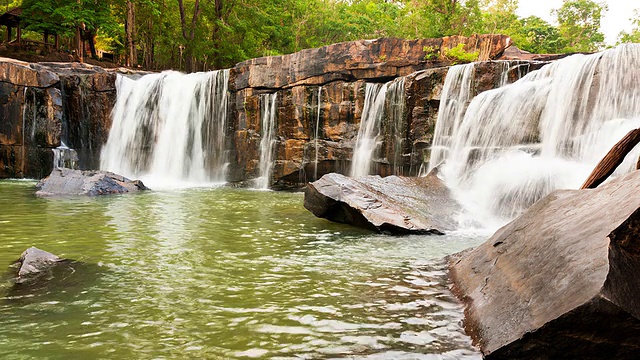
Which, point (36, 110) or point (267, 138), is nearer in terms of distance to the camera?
point (267, 138)

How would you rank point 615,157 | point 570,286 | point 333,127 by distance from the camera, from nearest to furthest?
point 570,286
point 615,157
point 333,127

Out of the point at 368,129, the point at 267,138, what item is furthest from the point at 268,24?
the point at 368,129

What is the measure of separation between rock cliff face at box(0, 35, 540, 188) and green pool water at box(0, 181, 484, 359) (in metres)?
7.09

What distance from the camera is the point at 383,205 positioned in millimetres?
8727

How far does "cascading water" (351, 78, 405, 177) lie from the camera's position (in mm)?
15148

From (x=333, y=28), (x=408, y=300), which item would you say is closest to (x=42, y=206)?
(x=408, y=300)

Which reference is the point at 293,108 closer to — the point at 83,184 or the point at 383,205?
the point at 83,184

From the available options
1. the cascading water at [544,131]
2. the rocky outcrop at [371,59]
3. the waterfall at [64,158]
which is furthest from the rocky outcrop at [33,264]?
the waterfall at [64,158]

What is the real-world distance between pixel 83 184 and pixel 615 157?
13.2 meters

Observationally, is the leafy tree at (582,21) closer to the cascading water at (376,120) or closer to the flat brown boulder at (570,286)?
the cascading water at (376,120)

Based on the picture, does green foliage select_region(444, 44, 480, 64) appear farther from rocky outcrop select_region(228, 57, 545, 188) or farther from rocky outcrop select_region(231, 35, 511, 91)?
rocky outcrop select_region(228, 57, 545, 188)

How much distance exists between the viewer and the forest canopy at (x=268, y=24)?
27062 mm

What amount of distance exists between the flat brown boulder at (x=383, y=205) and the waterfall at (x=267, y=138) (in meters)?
8.44

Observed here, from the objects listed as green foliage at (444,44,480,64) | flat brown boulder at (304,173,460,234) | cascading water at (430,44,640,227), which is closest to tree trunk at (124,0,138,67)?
green foliage at (444,44,480,64)
